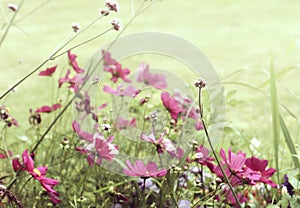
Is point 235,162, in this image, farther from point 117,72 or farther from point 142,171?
point 117,72

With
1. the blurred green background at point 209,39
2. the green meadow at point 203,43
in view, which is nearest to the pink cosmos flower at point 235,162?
the green meadow at point 203,43

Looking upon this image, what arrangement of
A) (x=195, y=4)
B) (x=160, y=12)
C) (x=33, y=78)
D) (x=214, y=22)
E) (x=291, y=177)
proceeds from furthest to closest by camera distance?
(x=195, y=4) < (x=160, y=12) < (x=214, y=22) < (x=33, y=78) < (x=291, y=177)

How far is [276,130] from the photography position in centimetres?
144

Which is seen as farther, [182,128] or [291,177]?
[182,128]

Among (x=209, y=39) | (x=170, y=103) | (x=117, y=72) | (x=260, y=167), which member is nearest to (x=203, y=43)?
(x=209, y=39)

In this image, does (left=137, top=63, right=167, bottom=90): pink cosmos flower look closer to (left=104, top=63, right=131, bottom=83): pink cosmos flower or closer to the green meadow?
(left=104, top=63, right=131, bottom=83): pink cosmos flower

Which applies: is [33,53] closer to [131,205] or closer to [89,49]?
[89,49]

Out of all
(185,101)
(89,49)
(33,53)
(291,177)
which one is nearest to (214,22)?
(89,49)

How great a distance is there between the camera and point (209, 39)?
16.8 ft

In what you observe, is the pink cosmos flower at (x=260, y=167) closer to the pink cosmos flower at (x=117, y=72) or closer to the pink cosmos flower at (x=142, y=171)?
the pink cosmos flower at (x=142, y=171)

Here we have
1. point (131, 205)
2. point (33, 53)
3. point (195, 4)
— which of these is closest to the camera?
point (131, 205)

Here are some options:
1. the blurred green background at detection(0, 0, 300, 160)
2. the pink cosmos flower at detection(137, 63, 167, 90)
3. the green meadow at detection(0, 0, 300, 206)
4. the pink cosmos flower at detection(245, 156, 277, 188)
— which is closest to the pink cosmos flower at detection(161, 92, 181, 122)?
the pink cosmos flower at detection(137, 63, 167, 90)

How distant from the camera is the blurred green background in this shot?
140 inches

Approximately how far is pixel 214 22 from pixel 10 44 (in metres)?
1.98
